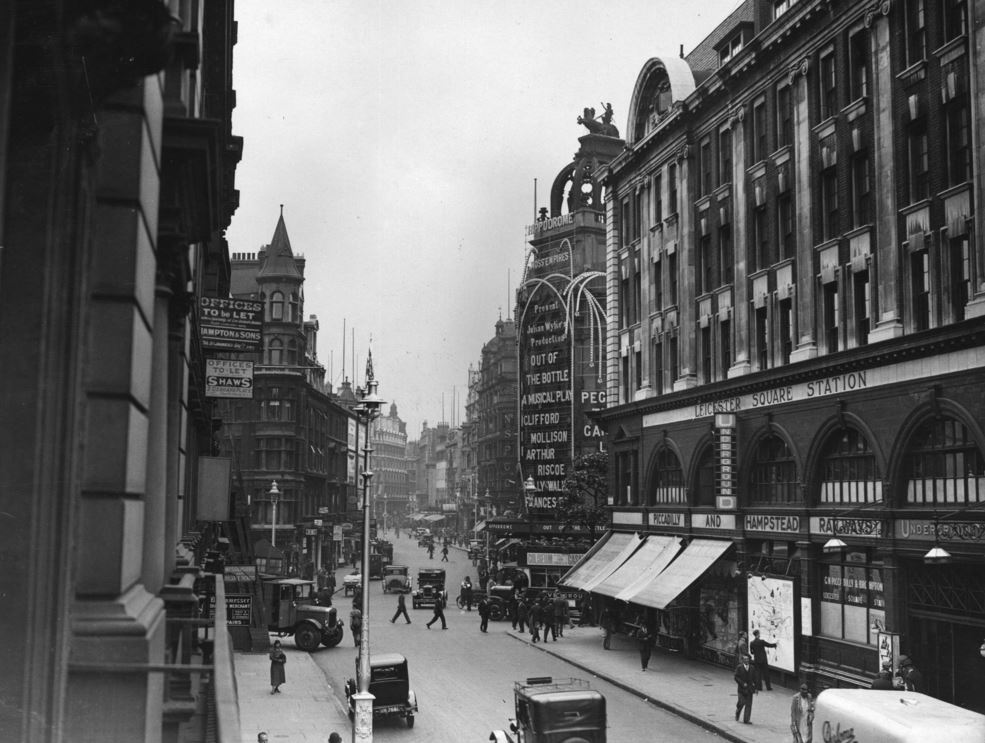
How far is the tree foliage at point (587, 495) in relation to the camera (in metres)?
53.9

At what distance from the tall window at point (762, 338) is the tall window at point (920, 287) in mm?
6900

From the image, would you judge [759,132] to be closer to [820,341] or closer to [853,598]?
[820,341]

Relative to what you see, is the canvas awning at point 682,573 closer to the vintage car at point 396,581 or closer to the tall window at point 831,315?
the tall window at point 831,315

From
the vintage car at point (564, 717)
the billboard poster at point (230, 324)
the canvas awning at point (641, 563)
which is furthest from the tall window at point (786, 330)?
the billboard poster at point (230, 324)

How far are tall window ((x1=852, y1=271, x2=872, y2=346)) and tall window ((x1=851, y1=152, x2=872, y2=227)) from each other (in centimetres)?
137

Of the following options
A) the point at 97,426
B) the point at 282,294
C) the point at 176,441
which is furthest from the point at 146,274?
the point at 282,294

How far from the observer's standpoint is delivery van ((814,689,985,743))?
13211 millimetres

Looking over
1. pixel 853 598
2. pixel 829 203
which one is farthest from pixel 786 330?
pixel 853 598

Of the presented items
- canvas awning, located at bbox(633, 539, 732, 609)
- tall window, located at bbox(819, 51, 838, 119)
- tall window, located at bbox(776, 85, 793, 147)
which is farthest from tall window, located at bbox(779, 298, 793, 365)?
canvas awning, located at bbox(633, 539, 732, 609)

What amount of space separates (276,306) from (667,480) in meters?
42.8

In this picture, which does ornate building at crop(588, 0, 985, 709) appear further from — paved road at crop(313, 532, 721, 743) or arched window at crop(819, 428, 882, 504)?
paved road at crop(313, 532, 721, 743)

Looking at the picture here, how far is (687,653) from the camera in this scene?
35969mm

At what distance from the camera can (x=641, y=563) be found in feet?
124

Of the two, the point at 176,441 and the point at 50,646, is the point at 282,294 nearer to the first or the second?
the point at 176,441
